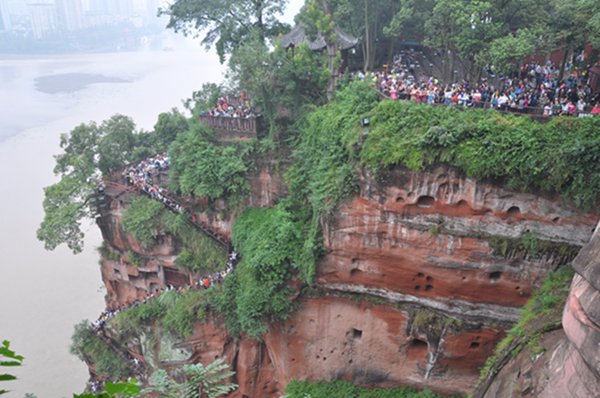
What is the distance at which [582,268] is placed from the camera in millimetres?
7902

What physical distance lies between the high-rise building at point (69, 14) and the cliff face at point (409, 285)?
104 meters

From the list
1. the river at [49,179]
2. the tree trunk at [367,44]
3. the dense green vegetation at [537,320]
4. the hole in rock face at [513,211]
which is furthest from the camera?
the river at [49,179]

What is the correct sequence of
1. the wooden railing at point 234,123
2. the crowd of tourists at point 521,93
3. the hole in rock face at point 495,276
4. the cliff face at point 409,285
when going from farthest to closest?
the wooden railing at point 234,123 → the hole in rock face at point 495,276 → the crowd of tourists at point 521,93 → the cliff face at point 409,285

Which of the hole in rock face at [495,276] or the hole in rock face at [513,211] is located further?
the hole in rock face at [495,276]

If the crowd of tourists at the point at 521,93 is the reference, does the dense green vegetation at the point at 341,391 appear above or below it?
below

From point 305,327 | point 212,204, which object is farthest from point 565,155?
point 212,204

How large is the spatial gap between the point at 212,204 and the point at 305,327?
5913 mm

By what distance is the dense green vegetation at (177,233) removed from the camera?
18.4 m

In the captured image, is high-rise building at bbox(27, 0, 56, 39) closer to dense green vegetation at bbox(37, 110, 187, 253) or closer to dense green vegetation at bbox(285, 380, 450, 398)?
dense green vegetation at bbox(37, 110, 187, 253)

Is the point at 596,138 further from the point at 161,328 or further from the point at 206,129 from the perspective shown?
the point at 161,328

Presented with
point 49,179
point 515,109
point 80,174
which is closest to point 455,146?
point 515,109

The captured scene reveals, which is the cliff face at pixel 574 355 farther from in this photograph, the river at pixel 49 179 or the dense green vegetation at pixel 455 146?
the river at pixel 49 179

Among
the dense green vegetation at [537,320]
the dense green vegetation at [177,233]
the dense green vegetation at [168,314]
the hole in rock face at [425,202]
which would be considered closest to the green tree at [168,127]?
the dense green vegetation at [177,233]

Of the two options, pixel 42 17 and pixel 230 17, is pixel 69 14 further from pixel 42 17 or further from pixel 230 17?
pixel 230 17
